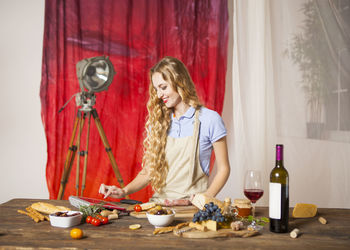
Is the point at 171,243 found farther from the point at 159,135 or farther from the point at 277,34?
the point at 277,34

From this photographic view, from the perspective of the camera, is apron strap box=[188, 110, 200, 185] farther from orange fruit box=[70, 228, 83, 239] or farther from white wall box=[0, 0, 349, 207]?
white wall box=[0, 0, 349, 207]

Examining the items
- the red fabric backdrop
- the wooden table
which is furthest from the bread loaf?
the red fabric backdrop

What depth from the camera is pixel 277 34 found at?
9.80 feet

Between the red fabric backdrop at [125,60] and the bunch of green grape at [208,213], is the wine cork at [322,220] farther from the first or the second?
the red fabric backdrop at [125,60]

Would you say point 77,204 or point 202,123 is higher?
point 202,123

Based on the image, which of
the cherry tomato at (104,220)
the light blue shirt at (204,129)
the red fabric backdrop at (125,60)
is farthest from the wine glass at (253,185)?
the red fabric backdrop at (125,60)

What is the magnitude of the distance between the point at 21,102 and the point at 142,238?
286 cm

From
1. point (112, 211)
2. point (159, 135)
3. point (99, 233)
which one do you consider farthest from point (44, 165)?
point (99, 233)

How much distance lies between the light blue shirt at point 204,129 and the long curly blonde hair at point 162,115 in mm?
52

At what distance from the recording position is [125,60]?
3.37 meters

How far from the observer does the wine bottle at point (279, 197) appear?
1.14 meters

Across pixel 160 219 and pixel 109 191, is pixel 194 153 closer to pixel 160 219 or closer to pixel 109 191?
pixel 109 191

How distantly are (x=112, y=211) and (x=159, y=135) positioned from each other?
2.59ft

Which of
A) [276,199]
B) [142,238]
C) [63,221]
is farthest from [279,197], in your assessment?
[63,221]
